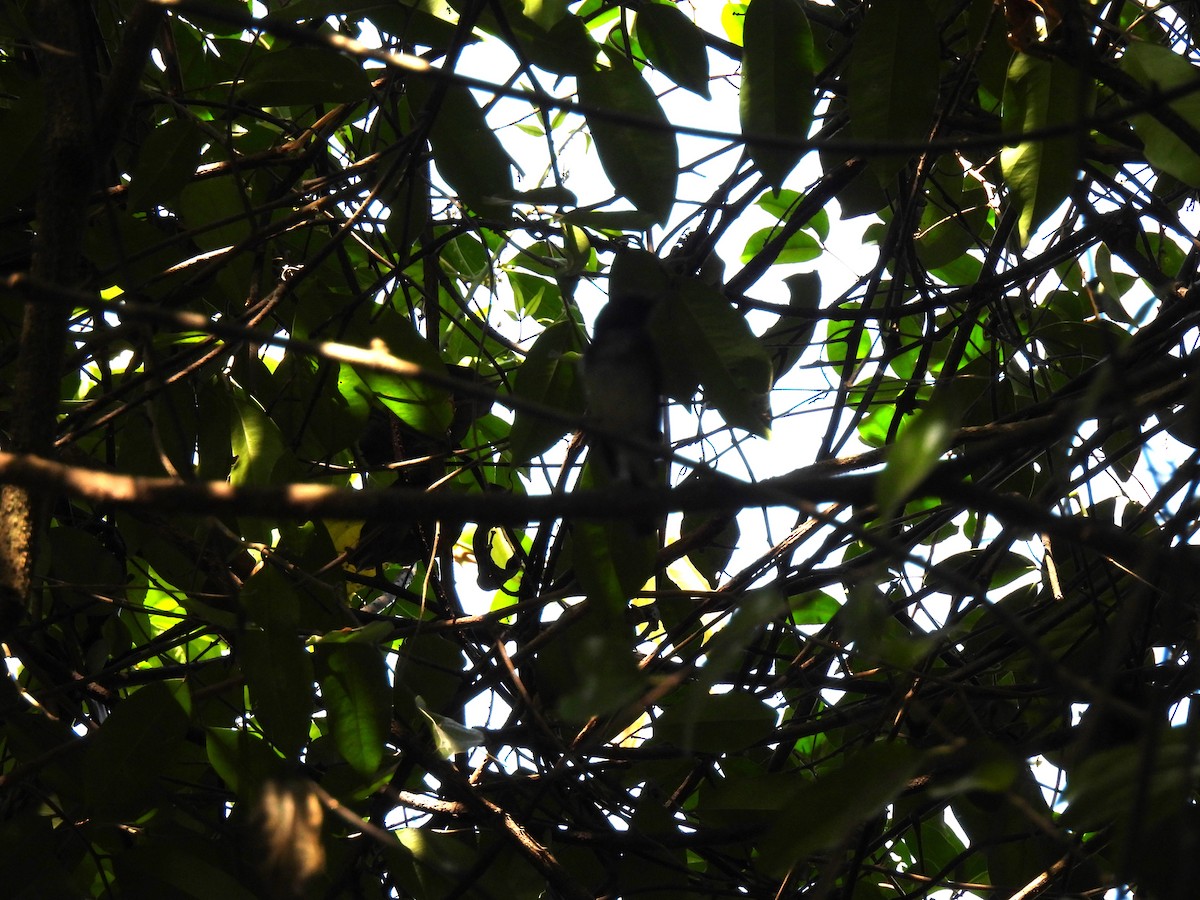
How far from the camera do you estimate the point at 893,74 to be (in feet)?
6.88

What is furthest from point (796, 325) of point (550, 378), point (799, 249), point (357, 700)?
point (357, 700)

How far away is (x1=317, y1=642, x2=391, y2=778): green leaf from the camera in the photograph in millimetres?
2104

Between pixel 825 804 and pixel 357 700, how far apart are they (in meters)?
0.96

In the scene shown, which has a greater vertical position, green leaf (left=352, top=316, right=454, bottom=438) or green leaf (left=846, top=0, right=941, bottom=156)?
green leaf (left=846, top=0, right=941, bottom=156)

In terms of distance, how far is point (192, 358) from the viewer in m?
2.57

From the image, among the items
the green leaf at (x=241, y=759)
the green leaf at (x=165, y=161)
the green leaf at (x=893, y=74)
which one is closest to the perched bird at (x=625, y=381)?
the green leaf at (x=893, y=74)

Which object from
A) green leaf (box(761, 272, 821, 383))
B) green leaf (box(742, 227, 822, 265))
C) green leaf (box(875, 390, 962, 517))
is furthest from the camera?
green leaf (box(742, 227, 822, 265))

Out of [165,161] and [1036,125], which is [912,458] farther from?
[165,161]

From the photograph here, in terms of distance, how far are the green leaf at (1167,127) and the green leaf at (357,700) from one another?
5.60 ft

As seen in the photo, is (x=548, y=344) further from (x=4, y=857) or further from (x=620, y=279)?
(x=4, y=857)

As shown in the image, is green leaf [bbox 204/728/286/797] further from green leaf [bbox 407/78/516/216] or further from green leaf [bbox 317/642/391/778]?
green leaf [bbox 407/78/516/216]

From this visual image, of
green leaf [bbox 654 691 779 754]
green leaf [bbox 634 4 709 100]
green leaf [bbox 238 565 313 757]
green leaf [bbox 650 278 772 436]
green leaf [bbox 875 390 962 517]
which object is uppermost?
green leaf [bbox 634 4 709 100]

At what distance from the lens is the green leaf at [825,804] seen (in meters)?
1.45

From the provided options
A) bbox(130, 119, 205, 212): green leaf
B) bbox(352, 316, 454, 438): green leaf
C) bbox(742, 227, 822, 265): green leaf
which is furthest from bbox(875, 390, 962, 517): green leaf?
bbox(742, 227, 822, 265): green leaf
